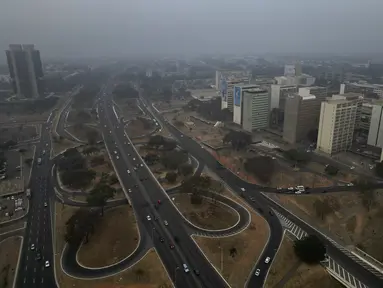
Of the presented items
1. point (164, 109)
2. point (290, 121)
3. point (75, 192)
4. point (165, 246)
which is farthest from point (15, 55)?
point (165, 246)

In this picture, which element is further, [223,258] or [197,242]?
[197,242]

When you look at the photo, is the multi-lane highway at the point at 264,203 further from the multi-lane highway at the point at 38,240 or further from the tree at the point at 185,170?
the multi-lane highway at the point at 38,240

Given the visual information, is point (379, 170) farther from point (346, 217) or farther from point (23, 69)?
point (23, 69)

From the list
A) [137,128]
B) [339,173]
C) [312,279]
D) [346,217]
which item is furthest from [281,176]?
[137,128]

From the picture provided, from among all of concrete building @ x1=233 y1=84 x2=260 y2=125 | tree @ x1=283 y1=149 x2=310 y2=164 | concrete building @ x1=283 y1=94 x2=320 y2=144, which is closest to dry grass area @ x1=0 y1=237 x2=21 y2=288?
tree @ x1=283 y1=149 x2=310 y2=164

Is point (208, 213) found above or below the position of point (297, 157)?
below

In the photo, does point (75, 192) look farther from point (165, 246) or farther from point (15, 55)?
point (15, 55)
